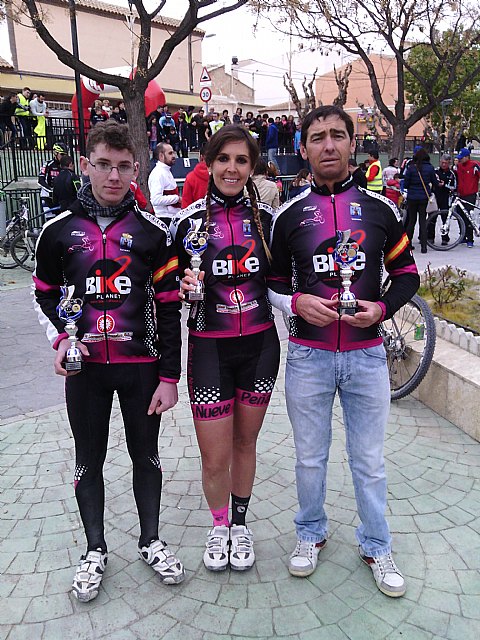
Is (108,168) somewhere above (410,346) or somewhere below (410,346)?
above

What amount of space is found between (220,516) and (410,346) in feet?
8.47

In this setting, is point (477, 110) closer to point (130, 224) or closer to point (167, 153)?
point (167, 153)

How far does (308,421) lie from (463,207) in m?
10.7

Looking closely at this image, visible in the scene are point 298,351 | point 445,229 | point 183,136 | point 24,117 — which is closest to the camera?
point 298,351

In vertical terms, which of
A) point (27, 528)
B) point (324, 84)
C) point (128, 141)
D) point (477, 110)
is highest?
point (324, 84)

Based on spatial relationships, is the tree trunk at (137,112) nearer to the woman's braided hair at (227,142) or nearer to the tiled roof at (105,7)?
the woman's braided hair at (227,142)

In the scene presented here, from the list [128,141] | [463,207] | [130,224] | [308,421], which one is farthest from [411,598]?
[463,207]

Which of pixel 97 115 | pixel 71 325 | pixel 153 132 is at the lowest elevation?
pixel 71 325

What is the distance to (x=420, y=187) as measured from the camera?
1209cm

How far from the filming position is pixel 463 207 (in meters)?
12.2

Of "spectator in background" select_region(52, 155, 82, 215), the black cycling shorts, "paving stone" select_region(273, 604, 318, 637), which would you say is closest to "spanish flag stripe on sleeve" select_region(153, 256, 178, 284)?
the black cycling shorts

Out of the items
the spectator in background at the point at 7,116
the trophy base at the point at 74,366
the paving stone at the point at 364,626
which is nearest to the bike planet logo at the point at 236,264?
the trophy base at the point at 74,366

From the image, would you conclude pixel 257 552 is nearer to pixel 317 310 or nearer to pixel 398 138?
pixel 317 310

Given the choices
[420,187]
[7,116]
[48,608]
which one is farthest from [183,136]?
[48,608]
